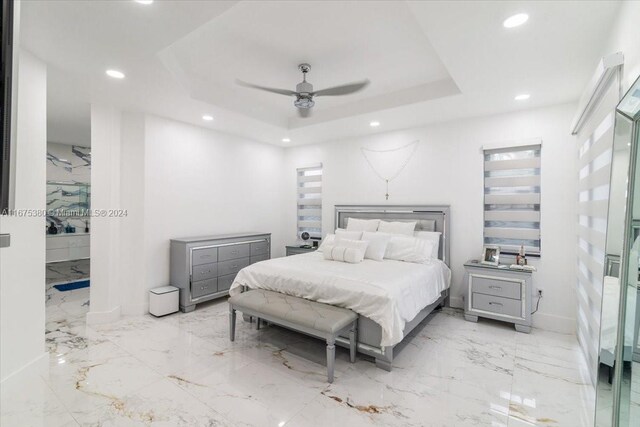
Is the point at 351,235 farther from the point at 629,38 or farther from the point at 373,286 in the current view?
the point at 629,38

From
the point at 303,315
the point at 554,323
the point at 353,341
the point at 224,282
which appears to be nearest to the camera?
the point at 303,315

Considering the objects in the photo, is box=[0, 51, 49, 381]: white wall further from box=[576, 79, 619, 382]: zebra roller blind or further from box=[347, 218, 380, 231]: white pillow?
box=[576, 79, 619, 382]: zebra roller blind

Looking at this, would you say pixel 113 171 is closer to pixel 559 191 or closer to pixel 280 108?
pixel 280 108

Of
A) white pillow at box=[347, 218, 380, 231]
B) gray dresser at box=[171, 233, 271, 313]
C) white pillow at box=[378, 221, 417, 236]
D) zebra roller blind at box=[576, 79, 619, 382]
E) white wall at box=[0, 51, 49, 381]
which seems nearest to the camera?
zebra roller blind at box=[576, 79, 619, 382]

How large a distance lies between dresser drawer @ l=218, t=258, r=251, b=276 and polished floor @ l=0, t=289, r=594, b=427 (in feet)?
3.58

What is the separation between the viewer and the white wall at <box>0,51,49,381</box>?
2.25 metres

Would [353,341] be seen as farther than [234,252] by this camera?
No

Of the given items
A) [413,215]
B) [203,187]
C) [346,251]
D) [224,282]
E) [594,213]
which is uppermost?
[203,187]

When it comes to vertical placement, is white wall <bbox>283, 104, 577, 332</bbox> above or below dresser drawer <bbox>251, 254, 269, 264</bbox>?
above

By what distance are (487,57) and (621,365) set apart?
2281 millimetres

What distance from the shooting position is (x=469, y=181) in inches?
161

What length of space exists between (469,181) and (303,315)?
9.75 feet

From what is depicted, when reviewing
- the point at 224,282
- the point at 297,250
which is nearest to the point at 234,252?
the point at 224,282

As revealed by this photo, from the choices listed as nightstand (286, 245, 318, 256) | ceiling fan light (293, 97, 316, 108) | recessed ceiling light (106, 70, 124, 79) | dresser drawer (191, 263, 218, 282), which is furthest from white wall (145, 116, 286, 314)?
ceiling fan light (293, 97, 316, 108)
